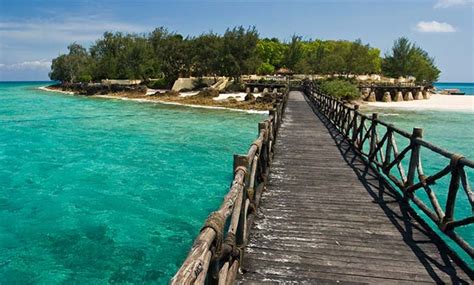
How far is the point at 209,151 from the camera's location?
20.9 meters

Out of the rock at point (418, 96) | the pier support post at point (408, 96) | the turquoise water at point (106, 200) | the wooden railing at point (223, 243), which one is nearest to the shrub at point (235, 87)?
the pier support post at point (408, 96)

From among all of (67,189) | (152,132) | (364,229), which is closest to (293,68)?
(152,132)

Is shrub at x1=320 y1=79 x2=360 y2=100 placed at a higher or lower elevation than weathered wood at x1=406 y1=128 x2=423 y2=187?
higher

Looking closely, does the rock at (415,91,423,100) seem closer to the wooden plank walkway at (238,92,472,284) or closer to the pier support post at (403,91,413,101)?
the pier support post at (403,91,413,101)

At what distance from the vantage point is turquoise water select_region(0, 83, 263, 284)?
27.8ft

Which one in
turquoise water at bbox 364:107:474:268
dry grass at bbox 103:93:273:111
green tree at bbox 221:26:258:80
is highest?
green tree at bbox 221:26:258:80

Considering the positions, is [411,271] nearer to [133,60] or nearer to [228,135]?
[228,135]

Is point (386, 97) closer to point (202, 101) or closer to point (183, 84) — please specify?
point (202, 101)

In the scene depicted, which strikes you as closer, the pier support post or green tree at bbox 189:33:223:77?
the pier support post

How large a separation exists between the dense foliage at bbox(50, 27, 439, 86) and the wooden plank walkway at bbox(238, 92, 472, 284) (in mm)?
56618

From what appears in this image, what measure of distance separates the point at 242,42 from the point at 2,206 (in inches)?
2208

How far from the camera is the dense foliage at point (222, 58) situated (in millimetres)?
64750

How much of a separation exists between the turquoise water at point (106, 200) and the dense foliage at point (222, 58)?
4013cm

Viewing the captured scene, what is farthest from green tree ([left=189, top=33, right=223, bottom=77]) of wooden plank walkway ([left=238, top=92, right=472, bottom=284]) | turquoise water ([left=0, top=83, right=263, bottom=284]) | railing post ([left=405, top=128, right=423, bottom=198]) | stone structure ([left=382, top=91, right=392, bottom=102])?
railing post ([left=405, top=128, right=423, bottom=198])
